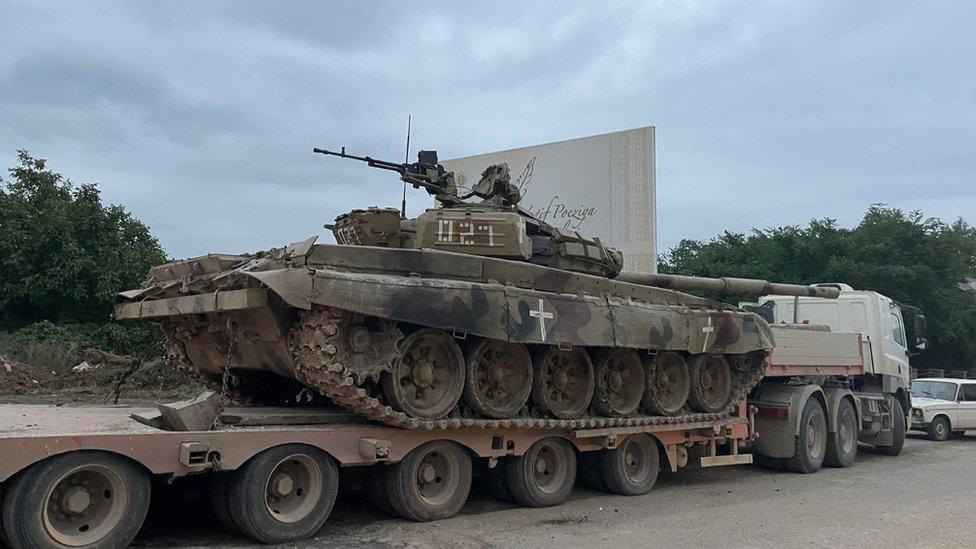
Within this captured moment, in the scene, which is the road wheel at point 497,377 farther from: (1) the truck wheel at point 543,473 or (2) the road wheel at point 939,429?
(2) the road wheel at point 939,429

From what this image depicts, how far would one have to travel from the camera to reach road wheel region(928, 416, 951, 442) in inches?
760

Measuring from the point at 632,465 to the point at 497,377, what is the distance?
9.45 ft

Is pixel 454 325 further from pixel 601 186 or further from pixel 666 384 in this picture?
pixel 601 186

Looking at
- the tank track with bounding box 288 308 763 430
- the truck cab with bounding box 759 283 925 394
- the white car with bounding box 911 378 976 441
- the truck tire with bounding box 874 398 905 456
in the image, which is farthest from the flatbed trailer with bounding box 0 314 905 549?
the white car with bounding box 911 378 976 441

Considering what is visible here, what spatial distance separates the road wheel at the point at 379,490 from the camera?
26.1ft

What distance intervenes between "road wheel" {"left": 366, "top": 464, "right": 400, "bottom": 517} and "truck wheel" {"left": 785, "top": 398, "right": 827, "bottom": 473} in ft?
23.5

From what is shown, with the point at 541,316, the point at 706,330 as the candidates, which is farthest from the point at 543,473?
the point at 706,330

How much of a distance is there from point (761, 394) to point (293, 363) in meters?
8.21

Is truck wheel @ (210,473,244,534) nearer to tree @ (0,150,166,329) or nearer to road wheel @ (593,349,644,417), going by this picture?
road wheel @ (593,349,644,417)

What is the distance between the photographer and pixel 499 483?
30.0ft

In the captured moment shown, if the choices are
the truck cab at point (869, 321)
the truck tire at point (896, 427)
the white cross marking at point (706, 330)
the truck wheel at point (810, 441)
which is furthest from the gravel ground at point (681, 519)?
the truck cab at point (869, 321)

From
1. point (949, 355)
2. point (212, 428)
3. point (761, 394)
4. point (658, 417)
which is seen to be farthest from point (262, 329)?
point (949, 355)

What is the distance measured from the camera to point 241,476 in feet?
22.1

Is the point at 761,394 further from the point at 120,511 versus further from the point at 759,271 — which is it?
the point at 759,271
